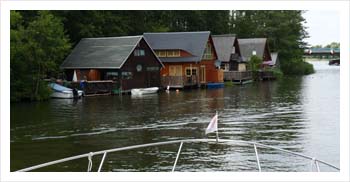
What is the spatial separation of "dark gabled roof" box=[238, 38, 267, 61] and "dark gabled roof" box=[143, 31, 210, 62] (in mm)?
8563

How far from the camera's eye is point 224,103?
14875 mm

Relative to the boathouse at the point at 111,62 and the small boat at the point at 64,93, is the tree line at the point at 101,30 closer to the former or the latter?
the small boat at the point at 64,93

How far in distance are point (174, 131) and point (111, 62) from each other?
10165 millimetres

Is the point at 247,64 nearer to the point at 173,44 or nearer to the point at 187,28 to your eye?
the point at 187,28

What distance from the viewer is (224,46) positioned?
28.2 metres

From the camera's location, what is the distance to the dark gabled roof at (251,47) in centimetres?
3158

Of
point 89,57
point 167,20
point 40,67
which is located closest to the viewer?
point 40,67

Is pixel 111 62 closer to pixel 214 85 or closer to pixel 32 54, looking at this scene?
pixel 32 54

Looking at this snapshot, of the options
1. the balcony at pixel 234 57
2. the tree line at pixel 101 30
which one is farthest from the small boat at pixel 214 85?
the balcony at pixel 234 57

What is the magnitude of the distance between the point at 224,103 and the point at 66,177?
12.7 metres

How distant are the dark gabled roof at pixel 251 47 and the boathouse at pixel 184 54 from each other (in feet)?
27.8

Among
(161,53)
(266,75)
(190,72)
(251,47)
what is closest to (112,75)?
(161,53)

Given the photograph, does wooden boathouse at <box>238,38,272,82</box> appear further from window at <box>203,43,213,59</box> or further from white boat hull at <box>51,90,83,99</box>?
white boat hull at <box>51,90,83,99</box>

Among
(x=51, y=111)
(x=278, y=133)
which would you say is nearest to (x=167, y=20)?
(x=51, y=111)
